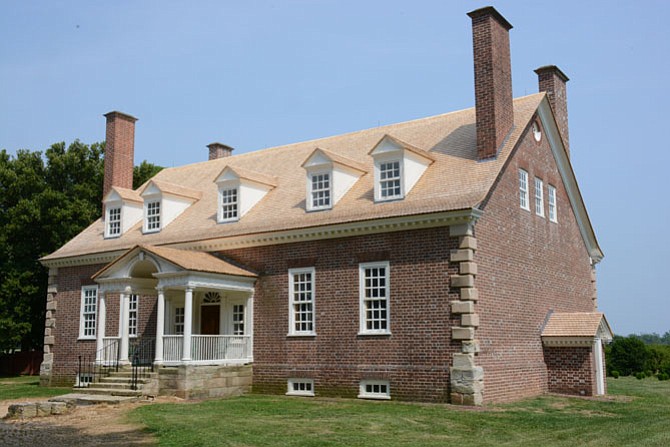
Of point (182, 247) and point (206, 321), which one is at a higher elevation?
point (182, 247)

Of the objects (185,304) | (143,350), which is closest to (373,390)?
(185,304)

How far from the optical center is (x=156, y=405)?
1919 centimetres

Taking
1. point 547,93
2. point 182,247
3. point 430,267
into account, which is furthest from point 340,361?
point 547,93

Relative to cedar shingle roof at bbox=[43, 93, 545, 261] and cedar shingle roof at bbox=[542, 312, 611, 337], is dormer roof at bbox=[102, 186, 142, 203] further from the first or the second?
cedar shingle roof at bbox=[542, 312, 611, 337]

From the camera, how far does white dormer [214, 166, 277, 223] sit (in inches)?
995

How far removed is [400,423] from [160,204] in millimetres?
15312

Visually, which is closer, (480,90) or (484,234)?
(484,234)

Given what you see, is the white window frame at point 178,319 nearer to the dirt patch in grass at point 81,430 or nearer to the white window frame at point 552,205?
the dirt patch in grass at point 81,430

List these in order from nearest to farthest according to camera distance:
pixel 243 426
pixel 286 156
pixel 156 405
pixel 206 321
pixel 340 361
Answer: pixel 243 426 < pixel 156 405 < pixel 340 361 < pixel 206 321 < pixel 286 156

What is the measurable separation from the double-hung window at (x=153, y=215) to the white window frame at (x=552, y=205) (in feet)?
47.4

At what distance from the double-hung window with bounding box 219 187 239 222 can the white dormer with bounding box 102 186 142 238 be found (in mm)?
5276

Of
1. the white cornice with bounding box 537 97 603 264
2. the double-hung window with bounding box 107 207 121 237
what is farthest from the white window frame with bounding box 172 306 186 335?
the white cornice with bounding box 537 97 603 264

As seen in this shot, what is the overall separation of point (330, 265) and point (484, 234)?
4713mm

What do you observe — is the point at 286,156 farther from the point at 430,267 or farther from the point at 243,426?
the point at 243,426
